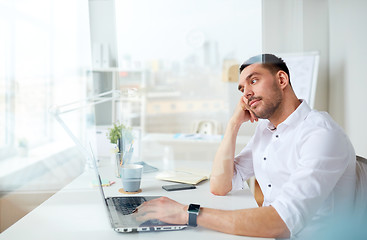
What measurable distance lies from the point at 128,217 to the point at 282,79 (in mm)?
497

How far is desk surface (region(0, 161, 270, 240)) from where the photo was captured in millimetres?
780

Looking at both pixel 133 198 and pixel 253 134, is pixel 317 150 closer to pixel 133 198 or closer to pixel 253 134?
pixel 253 134

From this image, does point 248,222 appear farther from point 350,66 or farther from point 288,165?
point 350,66

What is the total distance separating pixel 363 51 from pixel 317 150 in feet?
0.73

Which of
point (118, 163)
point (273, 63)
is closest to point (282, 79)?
point (273, 63)

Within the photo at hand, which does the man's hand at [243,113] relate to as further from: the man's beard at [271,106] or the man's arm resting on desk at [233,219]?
the man's arm resting on desk at [233,219]

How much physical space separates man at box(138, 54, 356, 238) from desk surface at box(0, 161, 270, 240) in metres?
0.05

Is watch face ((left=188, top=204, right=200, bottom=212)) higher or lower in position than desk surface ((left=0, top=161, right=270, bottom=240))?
higher

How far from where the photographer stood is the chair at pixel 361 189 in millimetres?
706

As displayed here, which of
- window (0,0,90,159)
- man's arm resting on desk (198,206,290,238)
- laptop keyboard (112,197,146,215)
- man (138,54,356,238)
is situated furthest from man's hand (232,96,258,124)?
window (0,0,90,159)

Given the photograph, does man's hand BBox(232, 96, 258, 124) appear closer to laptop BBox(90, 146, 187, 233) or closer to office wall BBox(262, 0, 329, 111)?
office wall BBox(262, 0, 329, 111)

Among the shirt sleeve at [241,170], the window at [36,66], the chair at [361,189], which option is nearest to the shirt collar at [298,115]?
the chair at [361,189]

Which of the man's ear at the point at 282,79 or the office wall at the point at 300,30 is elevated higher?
the office wall at the point at 300,30

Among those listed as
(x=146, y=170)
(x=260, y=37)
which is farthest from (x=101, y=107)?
(x=260, y=37)
